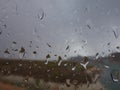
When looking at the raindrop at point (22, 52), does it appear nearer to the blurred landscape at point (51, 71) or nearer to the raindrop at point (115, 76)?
the blurred landscape at point (51, 71)

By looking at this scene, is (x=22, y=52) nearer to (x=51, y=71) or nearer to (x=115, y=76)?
(x=51, y=71)

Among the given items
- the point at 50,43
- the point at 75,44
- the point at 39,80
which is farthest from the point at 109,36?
the point at 39,80

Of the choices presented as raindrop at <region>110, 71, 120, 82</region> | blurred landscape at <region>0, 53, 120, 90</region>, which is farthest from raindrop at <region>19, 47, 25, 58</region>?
raindrop at <region>110, 71, 120, 82</region>

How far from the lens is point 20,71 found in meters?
2.32

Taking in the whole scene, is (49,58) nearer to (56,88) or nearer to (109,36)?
(56,88)

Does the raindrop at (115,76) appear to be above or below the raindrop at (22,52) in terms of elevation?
below

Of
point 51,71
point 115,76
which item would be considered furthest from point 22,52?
point 115,76

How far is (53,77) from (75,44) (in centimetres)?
33

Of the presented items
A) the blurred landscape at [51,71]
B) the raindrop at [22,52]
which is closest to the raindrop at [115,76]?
the blurred landscape at [51,71]

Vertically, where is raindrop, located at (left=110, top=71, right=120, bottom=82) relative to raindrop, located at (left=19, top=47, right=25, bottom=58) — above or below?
below

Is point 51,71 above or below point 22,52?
below

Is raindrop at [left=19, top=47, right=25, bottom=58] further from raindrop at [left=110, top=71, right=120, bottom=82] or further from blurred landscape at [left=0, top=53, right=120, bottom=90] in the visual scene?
raindrop at [left=110, top=71, right=120, bottom=82]

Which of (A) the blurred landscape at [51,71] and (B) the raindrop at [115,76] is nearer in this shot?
(A) the blurred landscape at [51,71]

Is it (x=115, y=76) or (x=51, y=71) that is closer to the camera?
(x=51, y=71)
